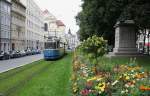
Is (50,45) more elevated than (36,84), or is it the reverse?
(50,45)

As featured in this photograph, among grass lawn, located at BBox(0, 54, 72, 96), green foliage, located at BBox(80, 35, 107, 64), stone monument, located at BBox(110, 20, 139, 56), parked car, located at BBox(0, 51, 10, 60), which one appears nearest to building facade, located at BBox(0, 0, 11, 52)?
parked car, located at BBox(0, 51, 10, 60)

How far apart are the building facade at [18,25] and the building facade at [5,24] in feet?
18.6

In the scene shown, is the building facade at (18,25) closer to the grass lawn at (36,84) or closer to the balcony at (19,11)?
the balcony at (19,11)

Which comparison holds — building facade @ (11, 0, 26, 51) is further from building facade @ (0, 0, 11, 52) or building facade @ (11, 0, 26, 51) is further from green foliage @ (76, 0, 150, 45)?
green foliage @ (76, 0, 150, 45)

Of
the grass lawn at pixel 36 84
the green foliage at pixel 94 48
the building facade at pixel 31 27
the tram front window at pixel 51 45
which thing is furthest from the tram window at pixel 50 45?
the building facade at pixel 31 27

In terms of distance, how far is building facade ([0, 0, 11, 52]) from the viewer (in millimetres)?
90562

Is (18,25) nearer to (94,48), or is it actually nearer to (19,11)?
(19,11)

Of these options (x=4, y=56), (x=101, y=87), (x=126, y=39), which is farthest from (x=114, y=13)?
(x=101, y=87)

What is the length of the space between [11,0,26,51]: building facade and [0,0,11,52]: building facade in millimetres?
5662

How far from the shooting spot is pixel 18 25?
11394 centimetres

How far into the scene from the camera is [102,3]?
42.8m

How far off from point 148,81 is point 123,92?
5.16 feet

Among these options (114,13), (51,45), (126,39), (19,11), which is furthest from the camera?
(19,11)

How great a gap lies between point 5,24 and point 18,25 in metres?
18.6
